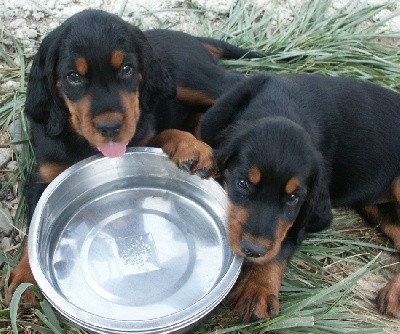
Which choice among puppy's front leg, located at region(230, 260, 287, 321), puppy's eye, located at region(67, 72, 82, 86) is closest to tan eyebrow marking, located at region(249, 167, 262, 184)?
puppy's front leg, located at region(230, 260, 287, 321)

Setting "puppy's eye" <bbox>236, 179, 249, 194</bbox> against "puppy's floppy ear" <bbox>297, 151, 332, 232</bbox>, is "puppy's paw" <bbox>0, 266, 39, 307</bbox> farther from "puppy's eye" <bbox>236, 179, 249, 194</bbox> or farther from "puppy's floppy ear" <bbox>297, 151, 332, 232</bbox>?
"puppy's floppy ear" <bbox>297, 151, 332, 232</bbox>

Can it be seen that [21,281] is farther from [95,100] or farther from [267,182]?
[267,182]

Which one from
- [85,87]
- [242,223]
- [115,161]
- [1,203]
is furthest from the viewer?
[1,203]

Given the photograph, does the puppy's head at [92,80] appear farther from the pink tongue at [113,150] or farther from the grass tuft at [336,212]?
the grass tuft at [336,212]

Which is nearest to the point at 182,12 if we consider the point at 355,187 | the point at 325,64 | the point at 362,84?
the point at 325,64

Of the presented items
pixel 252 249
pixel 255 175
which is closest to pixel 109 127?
pixel 255 175

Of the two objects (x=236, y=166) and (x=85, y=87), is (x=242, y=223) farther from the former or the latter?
(x=85, y=87)
